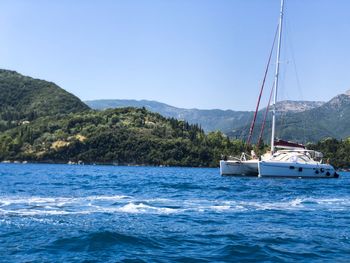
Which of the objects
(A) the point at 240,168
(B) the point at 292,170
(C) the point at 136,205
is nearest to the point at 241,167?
(A) the point at 240,168

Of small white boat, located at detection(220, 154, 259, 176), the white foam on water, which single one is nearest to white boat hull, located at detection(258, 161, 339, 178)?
Answer: small white boat, located at detection(220, 154, 259, 176)

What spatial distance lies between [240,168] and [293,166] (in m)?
9.34

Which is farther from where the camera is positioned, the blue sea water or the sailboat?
the sailboat

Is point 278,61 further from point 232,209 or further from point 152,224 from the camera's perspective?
point 152,224

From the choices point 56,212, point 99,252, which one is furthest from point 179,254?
point 56,212

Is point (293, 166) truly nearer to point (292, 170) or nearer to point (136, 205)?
point (292, 170)

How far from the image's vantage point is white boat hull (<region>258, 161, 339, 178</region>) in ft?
274

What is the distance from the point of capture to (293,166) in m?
85.8

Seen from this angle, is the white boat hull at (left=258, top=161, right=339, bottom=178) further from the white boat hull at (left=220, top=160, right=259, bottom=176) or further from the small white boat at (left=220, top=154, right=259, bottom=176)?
the white boat hull at (left=220, top=160, right=259, bottom=176)

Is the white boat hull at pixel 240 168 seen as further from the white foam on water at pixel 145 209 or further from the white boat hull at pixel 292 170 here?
the white foam on water at pixel 145 209

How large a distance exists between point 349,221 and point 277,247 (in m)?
10.4

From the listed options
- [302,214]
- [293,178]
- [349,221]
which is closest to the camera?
[349,221]

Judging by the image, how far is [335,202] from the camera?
4156 centimetres

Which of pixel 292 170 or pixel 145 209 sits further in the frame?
pixel 292 170
